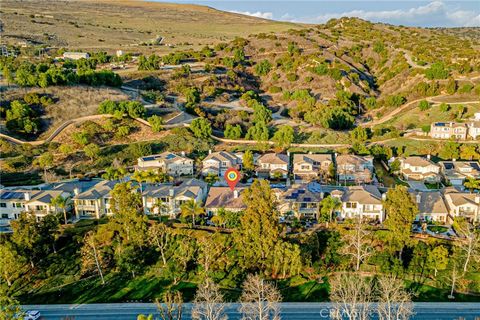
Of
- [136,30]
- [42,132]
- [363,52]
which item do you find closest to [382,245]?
[42,132]

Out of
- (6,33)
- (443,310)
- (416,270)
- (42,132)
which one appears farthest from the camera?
(6,33)

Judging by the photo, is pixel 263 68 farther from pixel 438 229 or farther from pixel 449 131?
pixel 438 229

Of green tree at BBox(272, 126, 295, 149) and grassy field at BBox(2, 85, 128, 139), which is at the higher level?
grassy field at BBox(2, 85, 128, 139)

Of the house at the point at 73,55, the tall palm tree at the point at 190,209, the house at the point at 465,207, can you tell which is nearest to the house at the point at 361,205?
the house at the point at 465,207

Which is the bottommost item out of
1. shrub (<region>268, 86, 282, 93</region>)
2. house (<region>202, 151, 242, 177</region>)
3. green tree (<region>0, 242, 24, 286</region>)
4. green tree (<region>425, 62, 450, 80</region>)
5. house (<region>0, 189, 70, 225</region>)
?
green tree (<region>0, 242, 24, 286</region>)

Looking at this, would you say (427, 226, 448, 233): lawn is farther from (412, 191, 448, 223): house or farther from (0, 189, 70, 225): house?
(0, 189, 70, 225): house

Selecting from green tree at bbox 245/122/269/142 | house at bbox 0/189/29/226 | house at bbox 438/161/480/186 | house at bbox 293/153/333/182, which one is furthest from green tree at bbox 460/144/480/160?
house at bbox 0/189/29/226

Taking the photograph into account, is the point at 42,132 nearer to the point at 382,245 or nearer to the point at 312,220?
the point at 312,220

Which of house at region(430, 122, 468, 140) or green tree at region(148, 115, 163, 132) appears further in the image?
green tree at region(148, 115, 163, 132)
